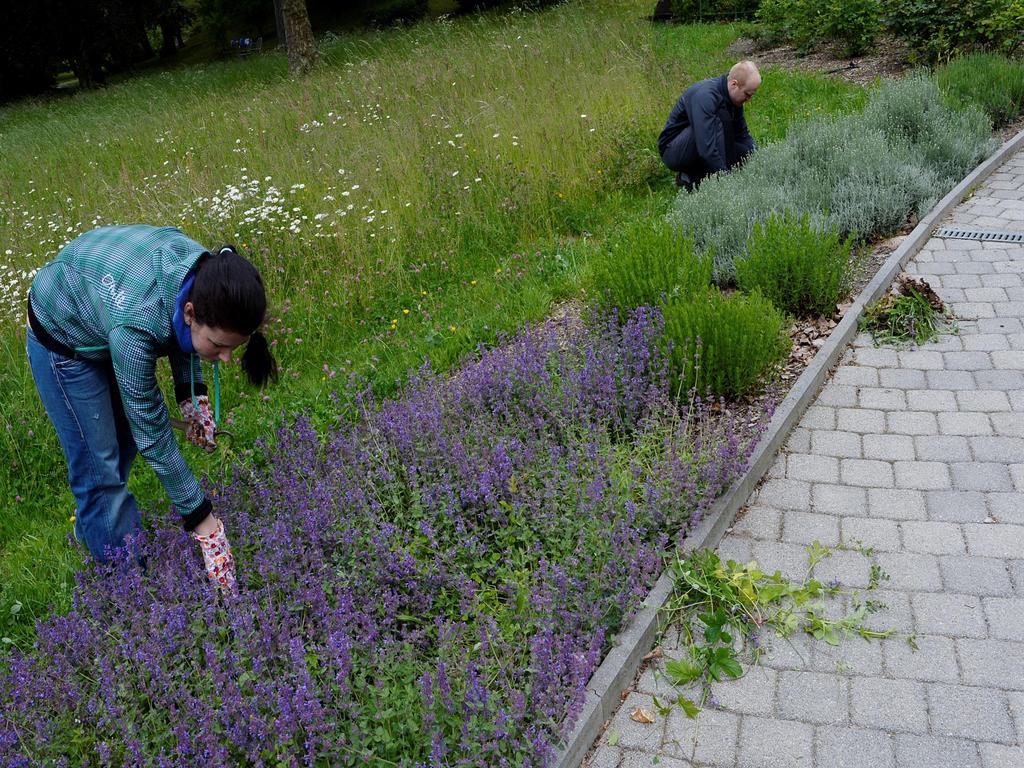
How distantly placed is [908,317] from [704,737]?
3499mm

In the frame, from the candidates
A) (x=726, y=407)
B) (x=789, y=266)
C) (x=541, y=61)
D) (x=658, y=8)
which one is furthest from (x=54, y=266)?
(x=658, y=8)

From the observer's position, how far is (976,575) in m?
3.52

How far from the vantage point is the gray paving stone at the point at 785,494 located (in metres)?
4.09

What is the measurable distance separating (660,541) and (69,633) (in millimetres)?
2218

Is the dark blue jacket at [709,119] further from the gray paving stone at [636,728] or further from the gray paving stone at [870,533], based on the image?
the gray paving stone at [636,728]

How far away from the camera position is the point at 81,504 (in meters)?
3.58

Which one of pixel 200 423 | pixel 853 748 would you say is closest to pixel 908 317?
pixel 853 748

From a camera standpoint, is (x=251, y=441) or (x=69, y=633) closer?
Answer: (x=69, y=633)

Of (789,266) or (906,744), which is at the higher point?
(789,266)

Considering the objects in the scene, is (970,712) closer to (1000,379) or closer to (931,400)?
(931,400)

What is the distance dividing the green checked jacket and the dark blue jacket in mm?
5003

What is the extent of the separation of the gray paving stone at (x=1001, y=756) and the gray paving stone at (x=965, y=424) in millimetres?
2043

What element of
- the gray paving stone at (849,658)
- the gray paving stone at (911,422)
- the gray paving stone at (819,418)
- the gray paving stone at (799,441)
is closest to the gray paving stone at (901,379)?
the gray paving stone at (911,422)

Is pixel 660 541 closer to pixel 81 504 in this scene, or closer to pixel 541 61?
pixel 81 504
